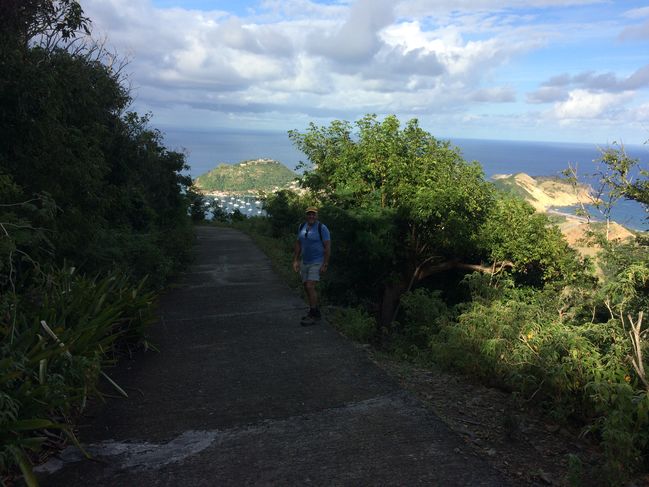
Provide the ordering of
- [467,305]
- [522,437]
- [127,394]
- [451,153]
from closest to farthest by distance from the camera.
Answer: [522,437]
[127,394]
[467,305]
[451,153]

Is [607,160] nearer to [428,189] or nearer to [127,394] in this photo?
[428,189]

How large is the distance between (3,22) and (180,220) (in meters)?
18.6

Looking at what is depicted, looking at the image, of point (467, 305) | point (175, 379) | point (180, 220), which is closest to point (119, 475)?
point (175, 379)

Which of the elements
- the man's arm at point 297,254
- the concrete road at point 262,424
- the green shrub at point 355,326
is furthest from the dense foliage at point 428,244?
the concrete road at point 262,424

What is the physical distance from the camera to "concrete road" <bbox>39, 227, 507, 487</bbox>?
10.00ft

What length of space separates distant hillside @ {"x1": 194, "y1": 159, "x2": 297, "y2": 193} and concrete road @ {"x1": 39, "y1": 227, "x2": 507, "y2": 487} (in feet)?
230

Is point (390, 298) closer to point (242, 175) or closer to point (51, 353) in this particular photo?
point (51, 353)

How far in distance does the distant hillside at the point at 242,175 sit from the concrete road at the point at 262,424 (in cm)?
7007

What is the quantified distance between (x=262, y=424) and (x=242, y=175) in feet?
270

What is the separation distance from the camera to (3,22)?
6023mm

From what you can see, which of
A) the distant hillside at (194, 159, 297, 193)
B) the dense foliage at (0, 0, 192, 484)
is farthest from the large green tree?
the distant hillside at (194, 159, 297, 193)

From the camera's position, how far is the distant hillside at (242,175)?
256ft

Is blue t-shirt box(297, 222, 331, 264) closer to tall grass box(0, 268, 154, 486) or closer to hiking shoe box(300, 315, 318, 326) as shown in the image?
hiking shoe box(300, 315, 318, 326)

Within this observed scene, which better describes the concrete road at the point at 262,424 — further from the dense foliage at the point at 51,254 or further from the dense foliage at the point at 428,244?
the dense foliage at the point at 428,244
